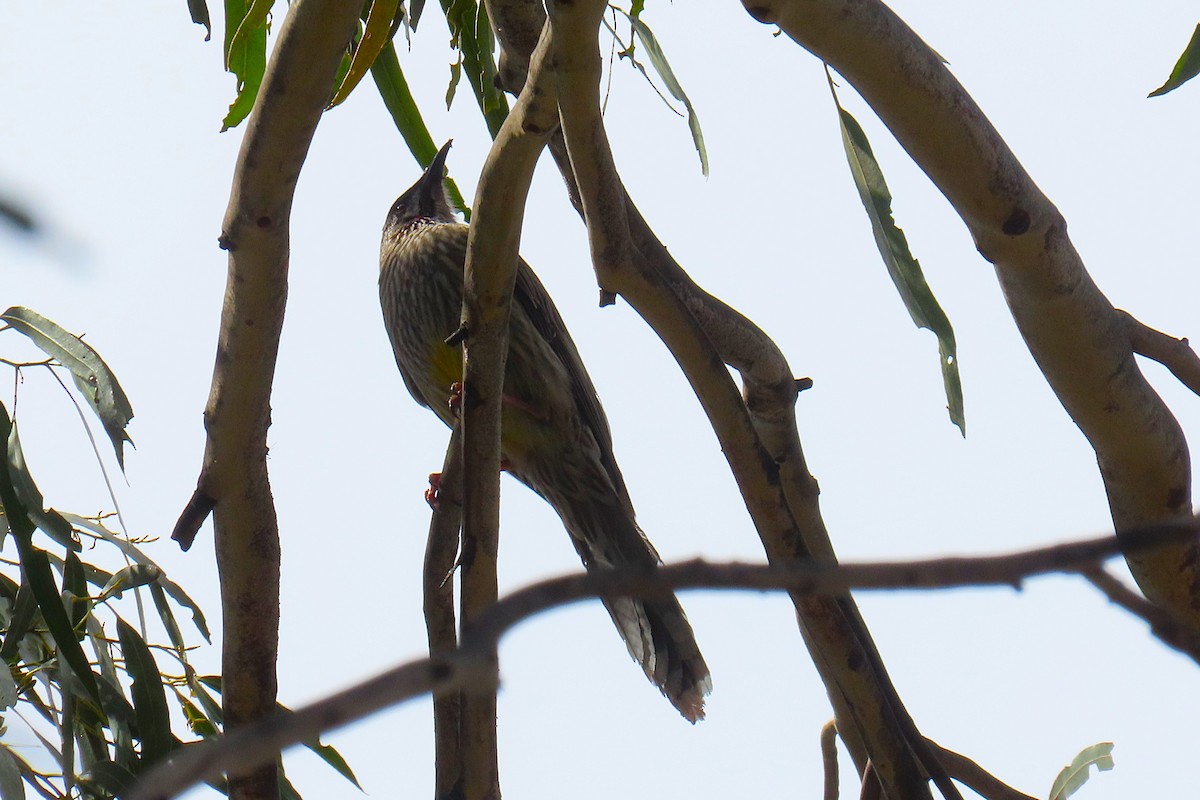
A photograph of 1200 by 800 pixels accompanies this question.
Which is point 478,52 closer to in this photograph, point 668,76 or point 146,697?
point 668,76

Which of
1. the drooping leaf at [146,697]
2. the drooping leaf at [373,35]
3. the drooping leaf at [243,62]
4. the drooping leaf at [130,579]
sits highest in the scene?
the drooping leaf at [243,62]

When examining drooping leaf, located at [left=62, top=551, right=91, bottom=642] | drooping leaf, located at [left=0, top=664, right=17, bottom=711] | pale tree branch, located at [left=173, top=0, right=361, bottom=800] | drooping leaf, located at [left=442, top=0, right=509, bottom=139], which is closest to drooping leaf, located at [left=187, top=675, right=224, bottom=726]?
drooping leaf, located at [left=62, top=551, right=91, bottom=642]

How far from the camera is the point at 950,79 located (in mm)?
1758

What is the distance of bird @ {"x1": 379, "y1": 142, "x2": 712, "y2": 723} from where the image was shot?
322 cm

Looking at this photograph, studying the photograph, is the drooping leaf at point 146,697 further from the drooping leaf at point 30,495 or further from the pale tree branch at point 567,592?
the pale tree branch at point 567,592

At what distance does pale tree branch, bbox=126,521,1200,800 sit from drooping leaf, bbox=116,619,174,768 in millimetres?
2150

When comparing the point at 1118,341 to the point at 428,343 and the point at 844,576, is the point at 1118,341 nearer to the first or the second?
the point at 844,576

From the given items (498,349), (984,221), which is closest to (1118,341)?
(984,221)

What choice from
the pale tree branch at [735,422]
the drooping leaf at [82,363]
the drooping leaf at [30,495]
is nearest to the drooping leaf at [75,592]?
the drooping leaf at [30,495]

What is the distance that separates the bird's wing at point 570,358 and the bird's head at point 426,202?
87 cm

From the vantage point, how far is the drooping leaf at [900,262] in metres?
2.42

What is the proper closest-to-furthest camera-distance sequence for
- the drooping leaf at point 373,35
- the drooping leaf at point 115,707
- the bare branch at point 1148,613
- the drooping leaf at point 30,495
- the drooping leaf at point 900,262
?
the bare branch at point 1148,613 < the drooping leaf at point 373,35 < the drooping leaf at point 900,262 < the drooping leaf at point 30,495 < the drooping leaf at point 115,707

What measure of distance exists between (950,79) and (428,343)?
2.39m

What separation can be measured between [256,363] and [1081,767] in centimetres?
181
